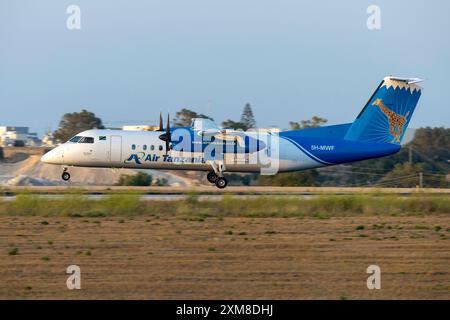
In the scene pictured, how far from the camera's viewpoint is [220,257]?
14.7 metres

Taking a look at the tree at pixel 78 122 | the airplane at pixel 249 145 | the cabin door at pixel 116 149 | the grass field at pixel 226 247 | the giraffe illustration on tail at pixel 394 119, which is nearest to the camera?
the grass field at pixel 226 247

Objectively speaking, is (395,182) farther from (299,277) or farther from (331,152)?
(299,277)

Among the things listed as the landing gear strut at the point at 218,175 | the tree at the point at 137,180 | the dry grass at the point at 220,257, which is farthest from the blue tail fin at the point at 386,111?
the tree at the point at 137,180

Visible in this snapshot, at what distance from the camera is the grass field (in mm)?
11570

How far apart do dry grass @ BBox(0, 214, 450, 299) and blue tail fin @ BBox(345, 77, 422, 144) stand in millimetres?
8683

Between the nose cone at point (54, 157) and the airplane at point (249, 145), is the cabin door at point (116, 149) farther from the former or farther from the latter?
the nose cone at point (54, 157)

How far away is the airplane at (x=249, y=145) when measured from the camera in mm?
29094

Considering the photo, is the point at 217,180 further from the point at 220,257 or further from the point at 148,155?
the point at 220,257

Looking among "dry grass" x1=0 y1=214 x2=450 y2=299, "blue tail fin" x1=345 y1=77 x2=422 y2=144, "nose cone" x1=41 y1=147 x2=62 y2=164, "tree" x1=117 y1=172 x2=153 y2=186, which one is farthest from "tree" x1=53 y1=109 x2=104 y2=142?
"dry grass" x1=0 y1=214 x2=450 y2=299

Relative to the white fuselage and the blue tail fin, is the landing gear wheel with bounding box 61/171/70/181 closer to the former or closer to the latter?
the white fuselage
